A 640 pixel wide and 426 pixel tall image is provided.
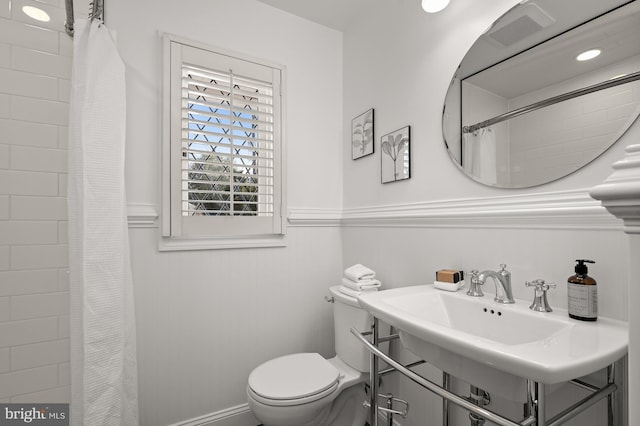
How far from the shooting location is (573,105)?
38.7 inches

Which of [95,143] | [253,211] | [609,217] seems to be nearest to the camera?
[609,217]

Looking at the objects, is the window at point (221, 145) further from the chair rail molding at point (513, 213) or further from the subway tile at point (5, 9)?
the chair rail molding at point (513, 213)

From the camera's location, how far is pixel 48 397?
53.0 inches

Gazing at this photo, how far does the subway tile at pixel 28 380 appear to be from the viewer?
4.15 feet

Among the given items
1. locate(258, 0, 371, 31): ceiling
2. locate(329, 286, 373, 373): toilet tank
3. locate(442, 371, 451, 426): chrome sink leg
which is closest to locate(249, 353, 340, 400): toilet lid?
locate(329, 286, 373, 373): toilet tank

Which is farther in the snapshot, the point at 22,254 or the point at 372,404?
the point at 22,254

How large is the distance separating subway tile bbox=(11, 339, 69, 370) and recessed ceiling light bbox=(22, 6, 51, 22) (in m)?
1.40

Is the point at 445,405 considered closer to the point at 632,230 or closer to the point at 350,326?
the point at 350,326

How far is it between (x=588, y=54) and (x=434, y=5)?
662 mm

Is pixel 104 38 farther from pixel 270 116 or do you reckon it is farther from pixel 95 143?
pixel 270 116

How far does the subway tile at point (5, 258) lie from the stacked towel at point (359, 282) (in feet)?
4.83

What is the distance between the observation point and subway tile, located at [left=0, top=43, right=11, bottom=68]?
1267 millimetres

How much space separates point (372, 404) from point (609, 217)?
3.19ft

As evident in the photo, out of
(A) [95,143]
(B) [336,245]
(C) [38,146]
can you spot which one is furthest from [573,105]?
(C) [38,146]
